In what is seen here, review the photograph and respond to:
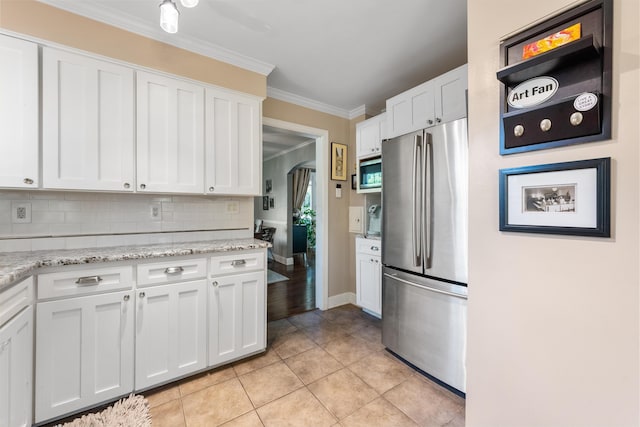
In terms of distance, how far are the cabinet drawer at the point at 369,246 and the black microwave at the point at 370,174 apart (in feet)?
1.99

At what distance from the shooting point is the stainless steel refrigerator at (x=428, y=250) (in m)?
1.69

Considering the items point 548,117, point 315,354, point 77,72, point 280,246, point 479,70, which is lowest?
point 315,354

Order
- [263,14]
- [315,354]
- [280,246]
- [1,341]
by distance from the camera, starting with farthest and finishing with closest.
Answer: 1. [280,246]
2. [315,354]
3. [263,14]
4. [1,341]

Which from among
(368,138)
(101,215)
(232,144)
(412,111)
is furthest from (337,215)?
(101,215)

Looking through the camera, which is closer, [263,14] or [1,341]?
[1,341]

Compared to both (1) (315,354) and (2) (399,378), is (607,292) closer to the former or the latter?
(2) (399,378)

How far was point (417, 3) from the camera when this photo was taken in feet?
5.52

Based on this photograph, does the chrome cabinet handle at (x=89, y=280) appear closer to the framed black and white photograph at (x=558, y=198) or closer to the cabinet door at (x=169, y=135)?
the cabinet door at (x=169, y=135)

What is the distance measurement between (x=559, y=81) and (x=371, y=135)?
215 centimetres

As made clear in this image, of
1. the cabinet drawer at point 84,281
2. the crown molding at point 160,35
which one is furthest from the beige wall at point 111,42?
the cabinet drawer at point 84,281

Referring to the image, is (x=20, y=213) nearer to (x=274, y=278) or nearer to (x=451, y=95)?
(x=451, y=95)

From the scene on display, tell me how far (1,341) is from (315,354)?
6.18 ft

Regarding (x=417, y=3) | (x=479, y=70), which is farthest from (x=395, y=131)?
(x=479, y=70)

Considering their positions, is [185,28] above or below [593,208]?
above
